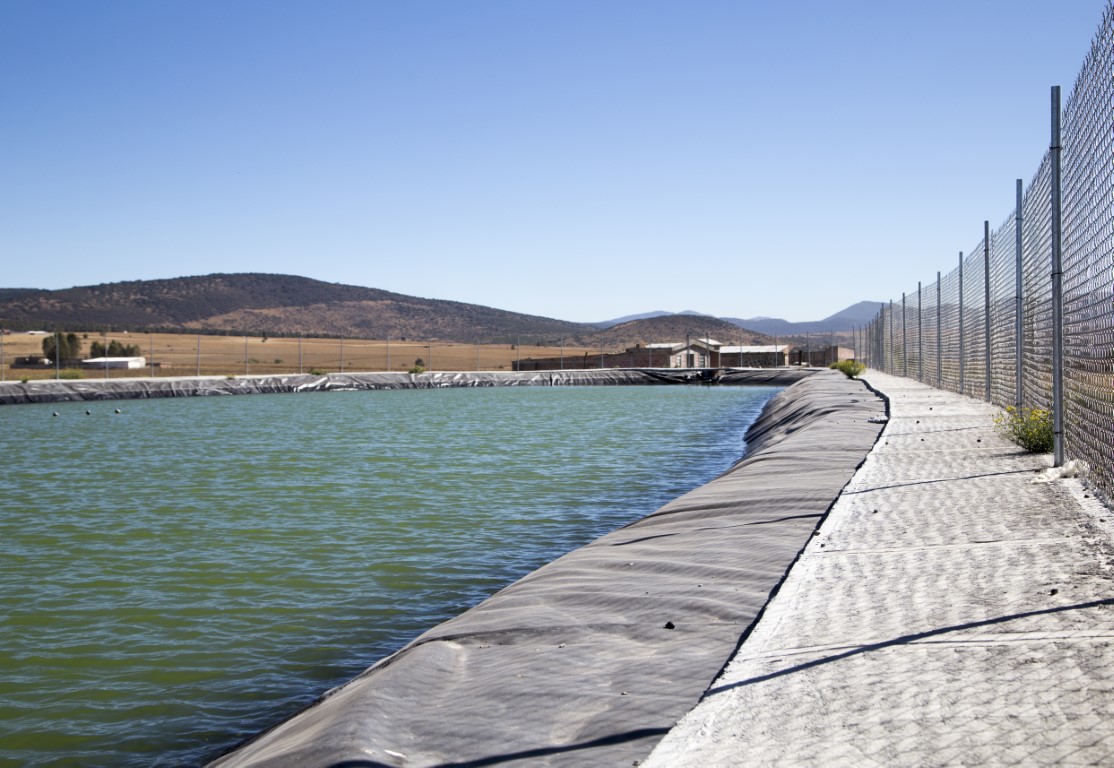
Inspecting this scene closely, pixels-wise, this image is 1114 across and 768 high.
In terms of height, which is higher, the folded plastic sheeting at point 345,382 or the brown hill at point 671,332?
the brown hill at point 671,332

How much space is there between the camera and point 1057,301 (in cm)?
797

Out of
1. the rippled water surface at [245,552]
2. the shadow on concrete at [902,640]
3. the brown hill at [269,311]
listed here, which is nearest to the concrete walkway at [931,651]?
the shadow on concrete at [902,640]

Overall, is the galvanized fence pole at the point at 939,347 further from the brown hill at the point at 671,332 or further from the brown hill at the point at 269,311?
the brown hill at the point at 671,332

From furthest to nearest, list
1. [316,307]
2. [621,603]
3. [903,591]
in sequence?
[316,307]
[621,603]
[903,591]

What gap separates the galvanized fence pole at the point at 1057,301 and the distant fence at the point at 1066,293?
2.7 inches

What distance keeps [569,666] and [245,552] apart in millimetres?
6389

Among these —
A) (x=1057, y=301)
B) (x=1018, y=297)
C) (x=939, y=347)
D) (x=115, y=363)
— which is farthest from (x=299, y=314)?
(x=1057, y=301)

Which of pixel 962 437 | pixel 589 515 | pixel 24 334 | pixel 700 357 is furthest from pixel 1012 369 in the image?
pixel 24 334

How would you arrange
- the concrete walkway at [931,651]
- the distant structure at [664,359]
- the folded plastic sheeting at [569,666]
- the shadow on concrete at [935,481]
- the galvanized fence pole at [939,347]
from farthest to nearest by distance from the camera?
the distant structure at [664,359]
the galvanized fence pole at [939,347]
the shadow on concrete at [935,481]
the folded plastic sheeting at [569,666]
the concrete walkway at [931,651]

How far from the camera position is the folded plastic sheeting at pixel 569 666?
3.72 m

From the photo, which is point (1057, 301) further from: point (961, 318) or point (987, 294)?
point (961, 318)

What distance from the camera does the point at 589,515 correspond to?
12.0 meters

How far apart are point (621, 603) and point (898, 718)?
2.27 meters

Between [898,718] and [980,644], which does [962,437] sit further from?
[898,718]
